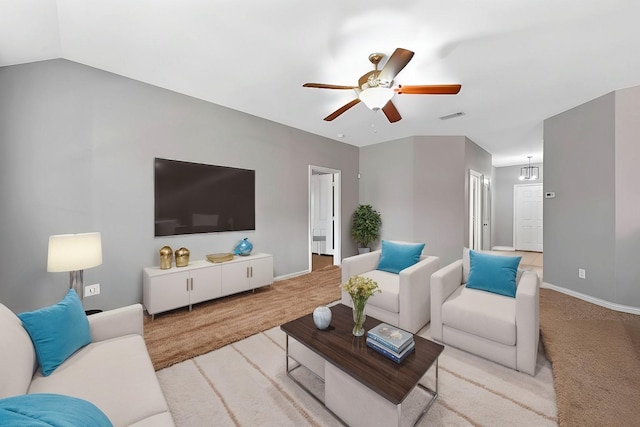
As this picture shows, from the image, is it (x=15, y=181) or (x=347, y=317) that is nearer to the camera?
(x=347, y=317)

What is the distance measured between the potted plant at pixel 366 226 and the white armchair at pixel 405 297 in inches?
98.1

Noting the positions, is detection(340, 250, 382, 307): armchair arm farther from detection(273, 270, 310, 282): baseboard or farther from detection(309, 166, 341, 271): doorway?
detection(309, 166, 341, 271): doorway

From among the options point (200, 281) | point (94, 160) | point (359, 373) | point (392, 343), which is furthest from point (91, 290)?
point (392, 343)

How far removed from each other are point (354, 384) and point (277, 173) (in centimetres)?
344

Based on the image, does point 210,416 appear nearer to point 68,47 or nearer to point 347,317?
point 347,317

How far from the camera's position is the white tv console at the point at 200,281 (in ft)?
9.05

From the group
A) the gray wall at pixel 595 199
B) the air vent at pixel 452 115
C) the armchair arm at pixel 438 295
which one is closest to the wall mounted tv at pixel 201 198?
the armchair arm at pixel 438 295

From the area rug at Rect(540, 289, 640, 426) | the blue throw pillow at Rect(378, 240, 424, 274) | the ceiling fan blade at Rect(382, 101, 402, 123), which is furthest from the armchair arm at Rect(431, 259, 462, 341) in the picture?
the ceiling fan blade at Rect(382, 101, 402, 123)

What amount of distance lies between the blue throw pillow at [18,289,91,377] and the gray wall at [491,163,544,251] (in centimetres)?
882

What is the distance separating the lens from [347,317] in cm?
202

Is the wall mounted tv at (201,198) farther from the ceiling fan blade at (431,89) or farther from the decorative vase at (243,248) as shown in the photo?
the ceiling fan blade at (431,89)

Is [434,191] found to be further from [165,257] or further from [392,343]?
[165,257]

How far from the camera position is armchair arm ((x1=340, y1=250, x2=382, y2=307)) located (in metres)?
2.88

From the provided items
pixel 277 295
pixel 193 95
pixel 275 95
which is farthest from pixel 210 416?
pixel 193 95
